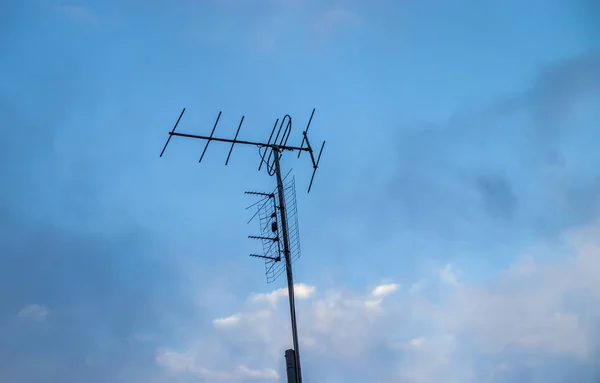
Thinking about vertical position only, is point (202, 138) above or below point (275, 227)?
above

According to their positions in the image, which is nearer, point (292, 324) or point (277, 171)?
point (292, 324)

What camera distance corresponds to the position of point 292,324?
15.1 metres

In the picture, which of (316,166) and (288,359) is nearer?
(288,359)

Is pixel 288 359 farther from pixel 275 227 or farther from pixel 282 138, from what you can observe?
pixel 282 138

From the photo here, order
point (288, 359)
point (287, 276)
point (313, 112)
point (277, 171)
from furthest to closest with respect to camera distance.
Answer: point (313, 112) → point (277, 171) → point (287, 276) → point (288, 359)

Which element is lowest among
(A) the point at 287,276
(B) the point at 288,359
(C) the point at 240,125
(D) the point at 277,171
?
(B) the point at 288,359

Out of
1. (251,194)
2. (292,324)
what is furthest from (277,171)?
(292,324)

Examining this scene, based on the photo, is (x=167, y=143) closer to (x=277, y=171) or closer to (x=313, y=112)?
(x=277, y=171)

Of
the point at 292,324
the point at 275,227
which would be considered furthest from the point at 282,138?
the point at 292,324

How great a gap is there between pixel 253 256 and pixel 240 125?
341 centimetres

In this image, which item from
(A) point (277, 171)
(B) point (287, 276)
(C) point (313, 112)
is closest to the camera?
(B) point (287, 276)

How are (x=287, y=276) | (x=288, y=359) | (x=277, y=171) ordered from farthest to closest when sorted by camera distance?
(x=277, y=171) → (x=287, y=276) → (x=288, y=359)

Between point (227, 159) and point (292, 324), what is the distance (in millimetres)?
4719

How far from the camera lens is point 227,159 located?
17.5 metres
